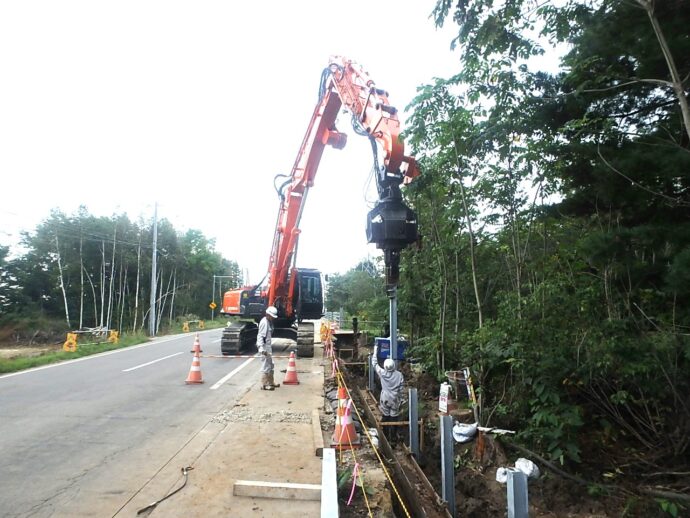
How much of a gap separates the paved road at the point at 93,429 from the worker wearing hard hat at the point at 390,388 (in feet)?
9.25

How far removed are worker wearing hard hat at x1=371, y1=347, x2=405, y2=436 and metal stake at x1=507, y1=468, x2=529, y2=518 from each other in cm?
336

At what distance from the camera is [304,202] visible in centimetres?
1233

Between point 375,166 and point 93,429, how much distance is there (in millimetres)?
5648

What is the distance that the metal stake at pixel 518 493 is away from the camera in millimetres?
2938

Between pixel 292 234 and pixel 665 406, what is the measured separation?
31.1ft

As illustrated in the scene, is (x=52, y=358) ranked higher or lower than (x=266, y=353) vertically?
lower

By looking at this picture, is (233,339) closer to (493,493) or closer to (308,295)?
(308,295)

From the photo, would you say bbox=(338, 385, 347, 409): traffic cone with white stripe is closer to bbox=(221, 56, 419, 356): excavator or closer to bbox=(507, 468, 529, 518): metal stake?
bbox=(221, 56, 419, 356): excavator

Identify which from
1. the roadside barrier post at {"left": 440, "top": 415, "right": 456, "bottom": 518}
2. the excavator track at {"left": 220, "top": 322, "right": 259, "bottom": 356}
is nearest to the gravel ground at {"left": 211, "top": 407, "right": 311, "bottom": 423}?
the roadside barrier post at {"left": 440, "top": 415, "right": 456, "bottom": 518}

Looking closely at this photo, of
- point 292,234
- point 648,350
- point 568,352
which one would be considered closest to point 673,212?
point 648,350

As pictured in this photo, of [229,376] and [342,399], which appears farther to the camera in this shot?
[229,376]

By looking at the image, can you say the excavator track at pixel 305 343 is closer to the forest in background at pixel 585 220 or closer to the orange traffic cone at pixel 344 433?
the forest in background at pixel 585 220

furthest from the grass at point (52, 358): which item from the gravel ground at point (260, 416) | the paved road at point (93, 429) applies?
the gravel ground at point (260, 416)

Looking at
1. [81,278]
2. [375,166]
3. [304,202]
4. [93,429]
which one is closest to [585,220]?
[375,166]
